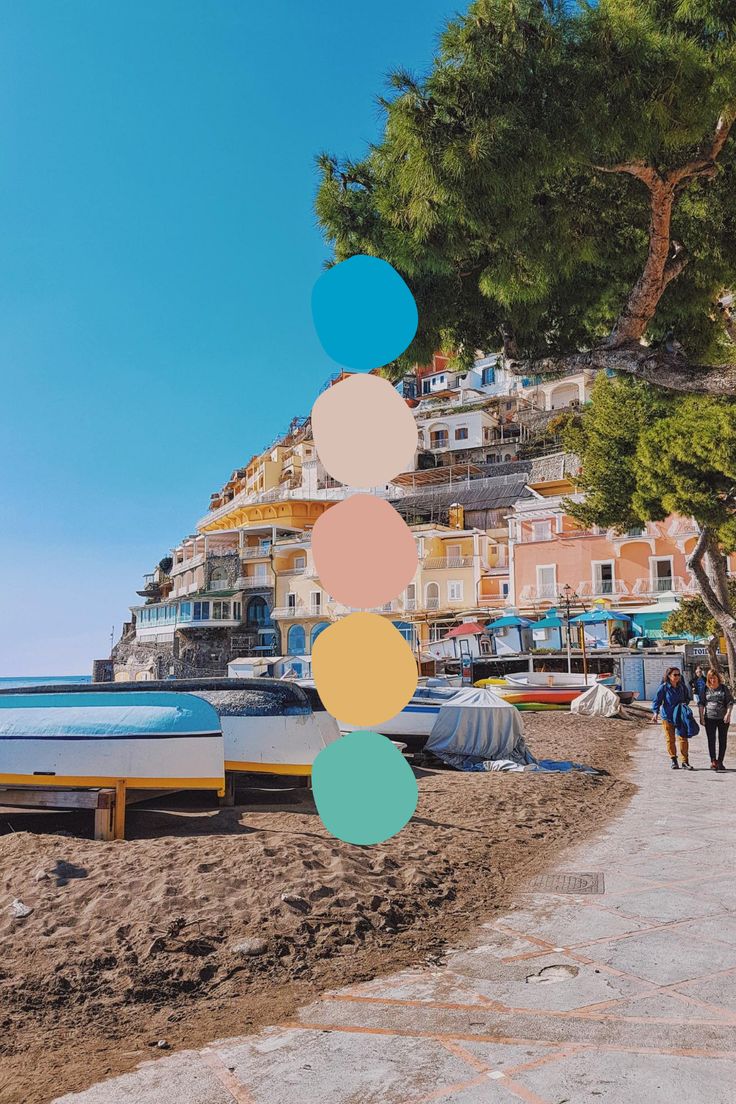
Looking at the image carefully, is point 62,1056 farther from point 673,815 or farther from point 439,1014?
point 673,815

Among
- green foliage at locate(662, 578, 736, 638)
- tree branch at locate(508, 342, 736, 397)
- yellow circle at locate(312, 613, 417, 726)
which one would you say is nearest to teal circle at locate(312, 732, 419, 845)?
yellow circle at locate(312, 613, 417, 726)

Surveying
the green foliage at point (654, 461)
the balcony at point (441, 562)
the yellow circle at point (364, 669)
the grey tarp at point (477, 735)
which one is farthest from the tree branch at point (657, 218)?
the balcony at point (441, 562)

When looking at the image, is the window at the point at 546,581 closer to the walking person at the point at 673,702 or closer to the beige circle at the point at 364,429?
the walking person at the point at 673,702

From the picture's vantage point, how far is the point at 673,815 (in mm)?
8547

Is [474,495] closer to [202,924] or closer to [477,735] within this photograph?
[477,735]

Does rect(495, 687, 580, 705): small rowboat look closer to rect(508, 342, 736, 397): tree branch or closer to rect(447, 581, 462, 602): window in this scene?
rect(447, 581, 462, 602): window

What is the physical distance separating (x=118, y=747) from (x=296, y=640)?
45159 mm

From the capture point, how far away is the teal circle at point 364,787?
355 cm

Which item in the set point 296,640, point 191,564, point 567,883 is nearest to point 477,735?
point 567,883

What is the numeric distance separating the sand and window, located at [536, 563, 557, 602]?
31818mm

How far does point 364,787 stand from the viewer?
355cm

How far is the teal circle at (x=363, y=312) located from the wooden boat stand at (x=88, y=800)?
4691mm

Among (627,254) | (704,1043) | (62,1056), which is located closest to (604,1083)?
(704,1043)

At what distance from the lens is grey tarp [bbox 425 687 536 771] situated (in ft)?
40.8
